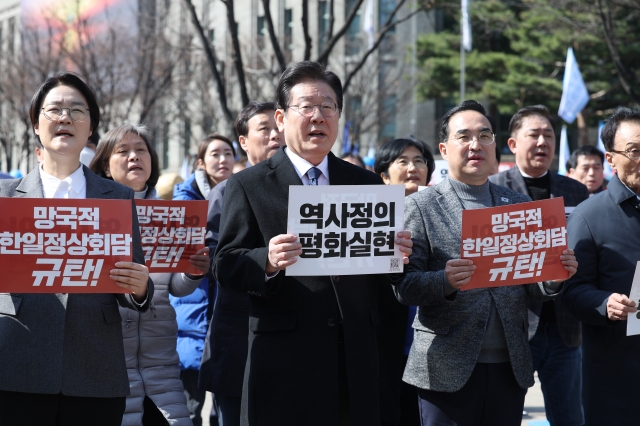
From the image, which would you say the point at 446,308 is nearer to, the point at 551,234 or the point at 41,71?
the point at 551,234

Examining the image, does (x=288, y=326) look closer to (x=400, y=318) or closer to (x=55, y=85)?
(x=400, y=318)

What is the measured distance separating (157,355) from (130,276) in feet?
4.70

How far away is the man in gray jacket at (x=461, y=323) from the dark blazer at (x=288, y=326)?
41cm

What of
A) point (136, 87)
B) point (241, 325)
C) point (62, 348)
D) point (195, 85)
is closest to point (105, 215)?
point (62, 348)

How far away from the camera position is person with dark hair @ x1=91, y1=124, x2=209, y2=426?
451cm

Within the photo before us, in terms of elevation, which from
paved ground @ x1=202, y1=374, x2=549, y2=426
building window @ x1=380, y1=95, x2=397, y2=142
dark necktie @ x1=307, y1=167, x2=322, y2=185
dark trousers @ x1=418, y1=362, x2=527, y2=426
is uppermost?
building window @ x1=380, y1=95, x2=397, y2=142

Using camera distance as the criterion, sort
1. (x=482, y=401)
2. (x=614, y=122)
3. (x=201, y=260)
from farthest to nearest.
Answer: (x=201, y=260) → (x=614, y=122) → (x=482, y=401)

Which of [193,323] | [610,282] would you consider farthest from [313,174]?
[193,323]

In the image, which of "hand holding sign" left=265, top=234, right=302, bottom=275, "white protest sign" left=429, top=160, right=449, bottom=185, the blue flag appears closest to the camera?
"hand holding sign" left=265, top=234, right=302, bottom=275

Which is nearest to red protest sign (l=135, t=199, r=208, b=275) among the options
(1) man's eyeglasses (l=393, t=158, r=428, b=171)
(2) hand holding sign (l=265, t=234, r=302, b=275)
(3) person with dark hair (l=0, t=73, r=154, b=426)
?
(3) person with dark hair (l=0, t=73, r=154, b=426)

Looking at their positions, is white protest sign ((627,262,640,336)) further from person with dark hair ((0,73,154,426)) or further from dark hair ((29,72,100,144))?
dark hair ((29,72,100,144))

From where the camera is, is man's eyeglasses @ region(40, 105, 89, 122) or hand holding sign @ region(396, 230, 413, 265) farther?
man's eyeglasses @ region(40, 105, 89, 122)

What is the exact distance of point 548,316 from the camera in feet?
17.6

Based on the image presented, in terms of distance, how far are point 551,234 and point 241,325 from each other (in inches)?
73.0
